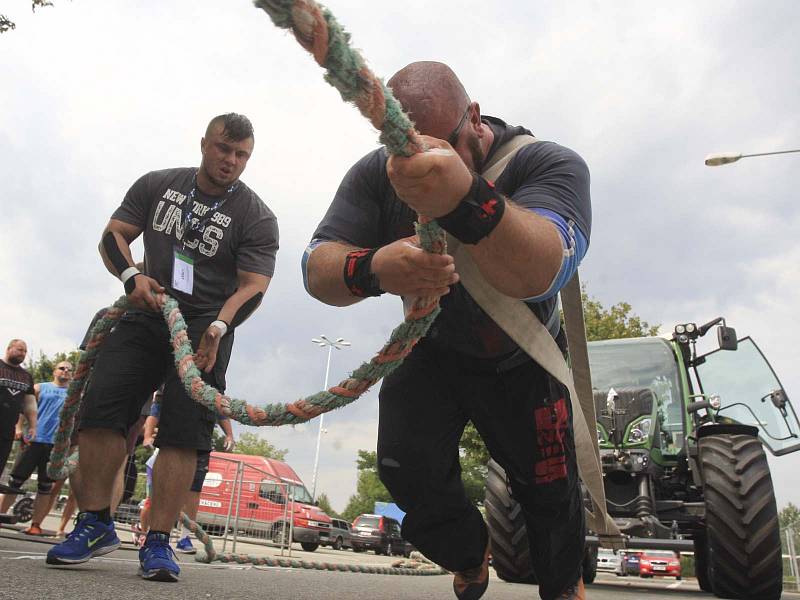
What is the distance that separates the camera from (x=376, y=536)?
76.7ft

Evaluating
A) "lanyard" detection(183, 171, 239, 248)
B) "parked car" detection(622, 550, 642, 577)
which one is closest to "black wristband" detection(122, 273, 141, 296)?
"lanyard" detection(183, 171, 239, 248)

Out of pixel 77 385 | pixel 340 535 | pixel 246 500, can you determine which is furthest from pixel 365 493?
pixel 77 385

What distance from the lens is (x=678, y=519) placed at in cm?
602

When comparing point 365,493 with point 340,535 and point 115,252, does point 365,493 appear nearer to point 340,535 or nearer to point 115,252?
point 340,535

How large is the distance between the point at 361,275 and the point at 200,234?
5.87 feet

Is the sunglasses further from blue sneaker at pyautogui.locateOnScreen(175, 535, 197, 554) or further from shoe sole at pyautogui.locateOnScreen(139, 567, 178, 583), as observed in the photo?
blue sneaker at pyautogui.locateOnScreen(175, 535, 197, 554)

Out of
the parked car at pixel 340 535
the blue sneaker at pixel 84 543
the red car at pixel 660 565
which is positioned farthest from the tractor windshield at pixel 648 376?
the red car at pixel 660 565

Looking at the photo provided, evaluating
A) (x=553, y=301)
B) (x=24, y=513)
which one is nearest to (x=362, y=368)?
(x=553, y=301)

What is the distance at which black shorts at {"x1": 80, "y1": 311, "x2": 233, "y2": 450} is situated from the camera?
3170 millimetres

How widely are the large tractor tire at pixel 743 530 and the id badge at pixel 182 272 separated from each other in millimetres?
3714

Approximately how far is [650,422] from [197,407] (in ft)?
14.7

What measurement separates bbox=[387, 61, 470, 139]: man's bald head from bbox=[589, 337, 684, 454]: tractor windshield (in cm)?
491

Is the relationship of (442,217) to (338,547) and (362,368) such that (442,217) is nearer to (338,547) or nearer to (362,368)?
(362,368)

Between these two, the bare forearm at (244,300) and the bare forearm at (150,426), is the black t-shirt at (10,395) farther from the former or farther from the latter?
the bare forearm at (244,300)
